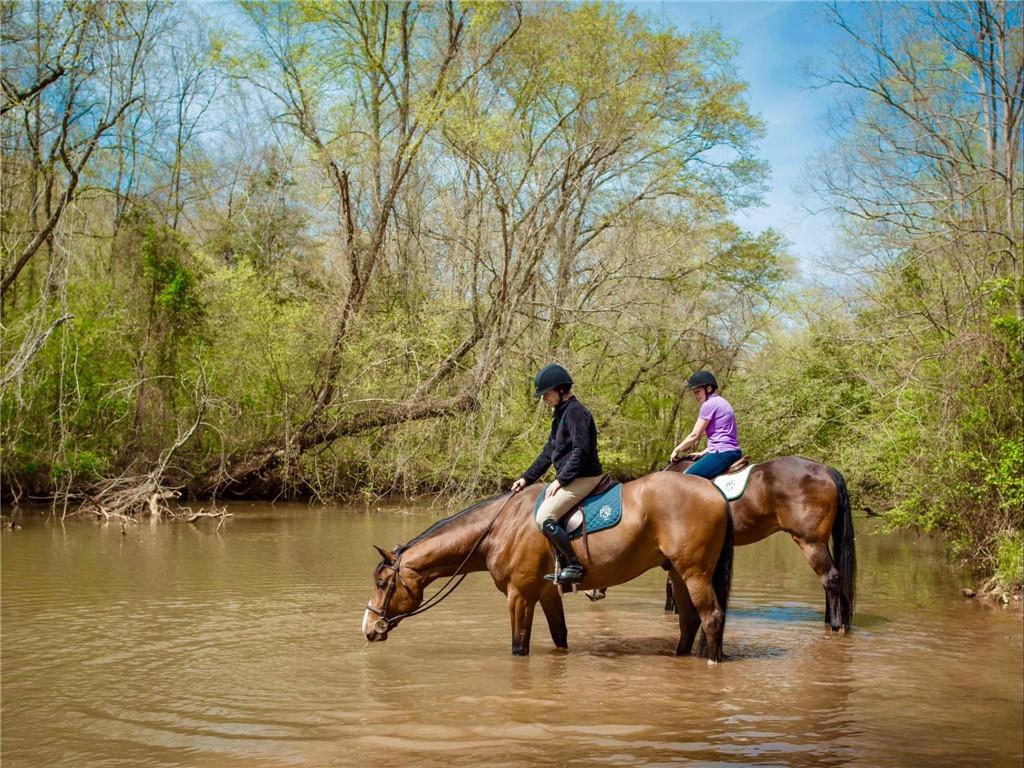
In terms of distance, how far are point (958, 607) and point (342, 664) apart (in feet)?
23.4

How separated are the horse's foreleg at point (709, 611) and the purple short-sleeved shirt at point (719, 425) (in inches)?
90.6

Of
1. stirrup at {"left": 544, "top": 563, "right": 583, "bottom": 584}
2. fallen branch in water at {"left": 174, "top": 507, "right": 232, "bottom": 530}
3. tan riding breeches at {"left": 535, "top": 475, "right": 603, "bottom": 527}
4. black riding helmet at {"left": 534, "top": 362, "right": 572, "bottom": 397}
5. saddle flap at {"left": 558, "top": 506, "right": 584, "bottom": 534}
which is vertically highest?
black riding helmet at {"left": 534, "top": 362, "right": 572, "bottom": 397}

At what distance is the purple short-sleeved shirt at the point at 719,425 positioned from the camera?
9.29 metres

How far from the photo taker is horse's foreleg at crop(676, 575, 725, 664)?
24.2 feet

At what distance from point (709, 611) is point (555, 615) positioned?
1323 millimetres

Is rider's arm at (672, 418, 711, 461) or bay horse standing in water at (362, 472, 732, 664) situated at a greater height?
rider's arm at (672, 418, 711, 461)

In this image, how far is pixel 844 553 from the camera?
9195mm

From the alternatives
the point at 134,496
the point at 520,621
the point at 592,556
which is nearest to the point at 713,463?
the point at 592,556

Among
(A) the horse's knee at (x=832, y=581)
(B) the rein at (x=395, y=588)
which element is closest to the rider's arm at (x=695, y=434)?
(A) the horse's knee at (x=832, y=581)

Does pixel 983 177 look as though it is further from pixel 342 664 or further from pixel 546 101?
pixel 546 101

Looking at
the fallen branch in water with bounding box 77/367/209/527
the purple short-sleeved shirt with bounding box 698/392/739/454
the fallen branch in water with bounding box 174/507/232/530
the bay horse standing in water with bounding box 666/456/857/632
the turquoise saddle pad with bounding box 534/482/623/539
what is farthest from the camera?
the fallen branch in water with bounding box 77/367/209/527

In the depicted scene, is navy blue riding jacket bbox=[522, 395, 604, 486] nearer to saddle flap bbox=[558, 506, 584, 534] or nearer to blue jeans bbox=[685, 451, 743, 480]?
saddle flap bbox=[558, 506, 584, 534]

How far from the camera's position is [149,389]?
2105cm

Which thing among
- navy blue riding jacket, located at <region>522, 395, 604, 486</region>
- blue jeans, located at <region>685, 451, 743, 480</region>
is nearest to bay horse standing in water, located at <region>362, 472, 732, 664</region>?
navy blue riding jacket, located at <region>522, 395, 604, 486</region>
